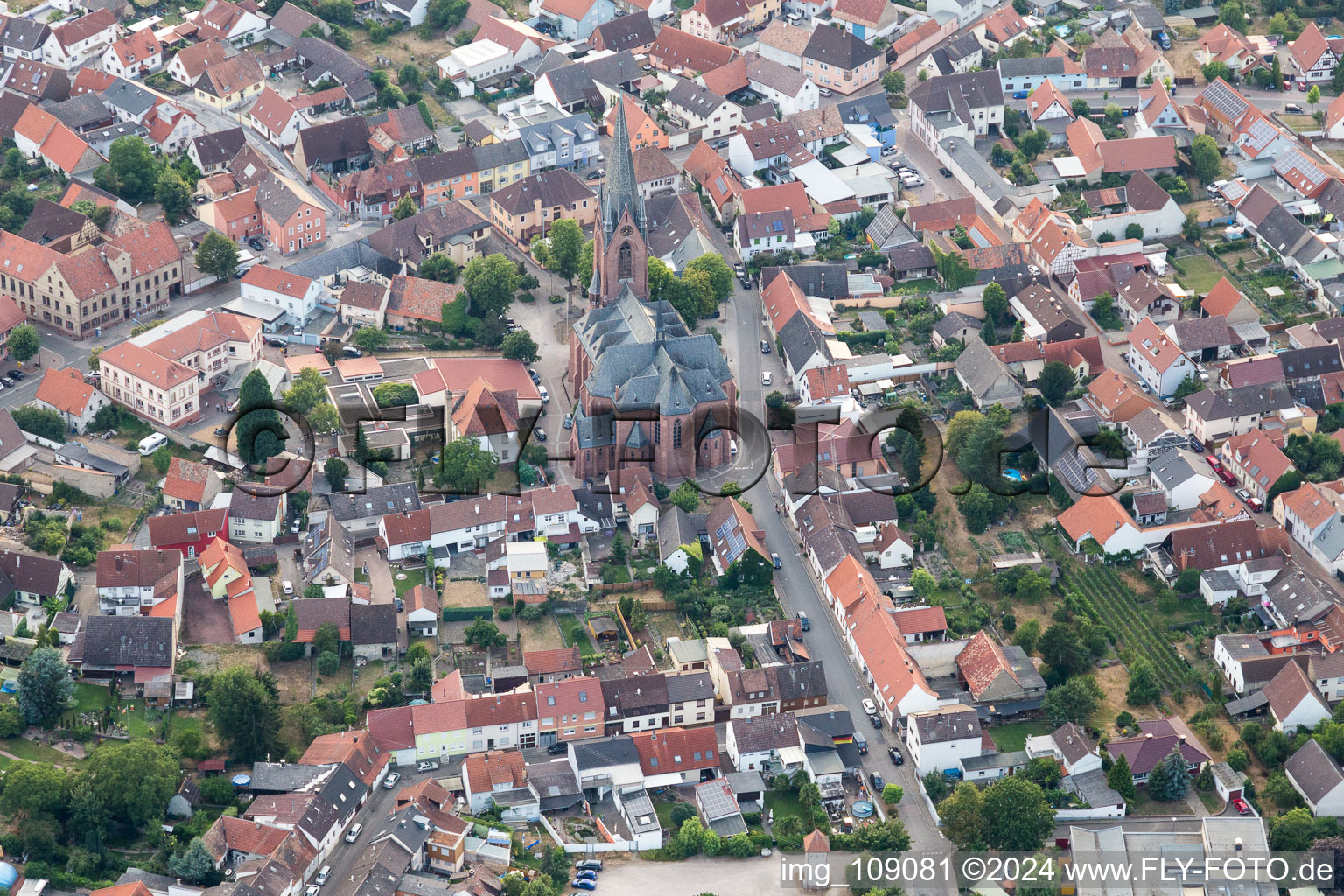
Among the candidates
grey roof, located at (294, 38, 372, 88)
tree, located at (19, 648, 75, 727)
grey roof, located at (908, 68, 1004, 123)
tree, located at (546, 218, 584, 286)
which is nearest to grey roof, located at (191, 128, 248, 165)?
grey roof, located at (294, 38, 372, 88)

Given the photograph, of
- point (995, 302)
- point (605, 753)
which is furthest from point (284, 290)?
point (605, 753)

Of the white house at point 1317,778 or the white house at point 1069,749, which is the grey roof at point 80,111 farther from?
the white house at point 1317,778

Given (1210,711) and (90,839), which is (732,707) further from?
(90,839)

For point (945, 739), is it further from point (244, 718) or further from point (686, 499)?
point (244, 718)

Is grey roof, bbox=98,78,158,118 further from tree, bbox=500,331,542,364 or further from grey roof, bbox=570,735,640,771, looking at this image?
grey roof, bbox=570,735,640,771

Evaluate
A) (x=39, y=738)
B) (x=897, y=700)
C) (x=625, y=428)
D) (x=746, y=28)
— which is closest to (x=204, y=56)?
(x=746, y=28)

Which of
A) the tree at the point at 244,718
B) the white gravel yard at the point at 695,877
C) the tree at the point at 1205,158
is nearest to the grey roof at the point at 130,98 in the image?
the tree at the point at 244,718

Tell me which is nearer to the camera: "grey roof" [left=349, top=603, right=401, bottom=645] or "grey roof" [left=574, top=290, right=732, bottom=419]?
"grey roof" [left=349, top=603, right=401, bottom=645]

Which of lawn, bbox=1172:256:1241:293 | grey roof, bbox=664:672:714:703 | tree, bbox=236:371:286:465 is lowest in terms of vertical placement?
tree, bbox=236:371:286:465
